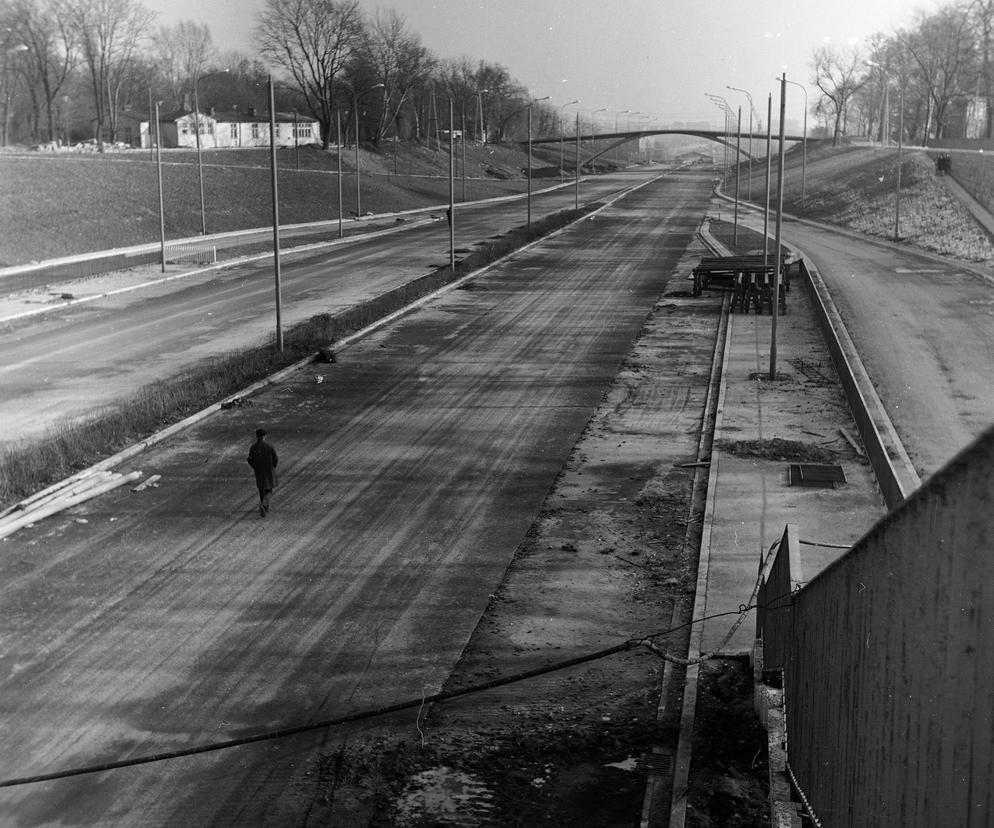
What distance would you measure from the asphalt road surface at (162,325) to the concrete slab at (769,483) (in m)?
12.8

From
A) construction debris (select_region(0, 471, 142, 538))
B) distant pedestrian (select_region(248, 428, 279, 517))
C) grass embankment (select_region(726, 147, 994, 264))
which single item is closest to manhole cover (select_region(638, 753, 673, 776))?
distant pedestrian (select_region(248, 428, 279, 517))

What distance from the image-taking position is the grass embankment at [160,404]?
1886 cm

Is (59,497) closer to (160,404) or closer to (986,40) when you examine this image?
(160,404)

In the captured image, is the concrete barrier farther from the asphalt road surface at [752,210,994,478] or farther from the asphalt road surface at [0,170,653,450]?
the asphalt road surface at [0,170,653,450]

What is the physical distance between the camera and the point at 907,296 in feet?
135

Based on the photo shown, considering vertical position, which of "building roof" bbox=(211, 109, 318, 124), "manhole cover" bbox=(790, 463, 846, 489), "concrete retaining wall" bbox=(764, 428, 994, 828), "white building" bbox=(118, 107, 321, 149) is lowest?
"manhole cover" bbox=(790, 463, 846, 489)

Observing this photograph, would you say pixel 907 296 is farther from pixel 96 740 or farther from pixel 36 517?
pixel 96 740

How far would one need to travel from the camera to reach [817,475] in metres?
18.7

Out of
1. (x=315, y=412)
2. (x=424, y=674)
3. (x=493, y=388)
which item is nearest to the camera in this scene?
(x=424, y=674)

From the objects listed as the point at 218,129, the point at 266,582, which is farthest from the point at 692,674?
the point at 218,129

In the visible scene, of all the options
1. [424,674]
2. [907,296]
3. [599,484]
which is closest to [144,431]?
[599,484]

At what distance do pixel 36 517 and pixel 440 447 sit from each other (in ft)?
23.2

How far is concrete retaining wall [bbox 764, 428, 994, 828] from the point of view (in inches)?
148

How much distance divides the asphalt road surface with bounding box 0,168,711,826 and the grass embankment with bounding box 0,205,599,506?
0.84m
